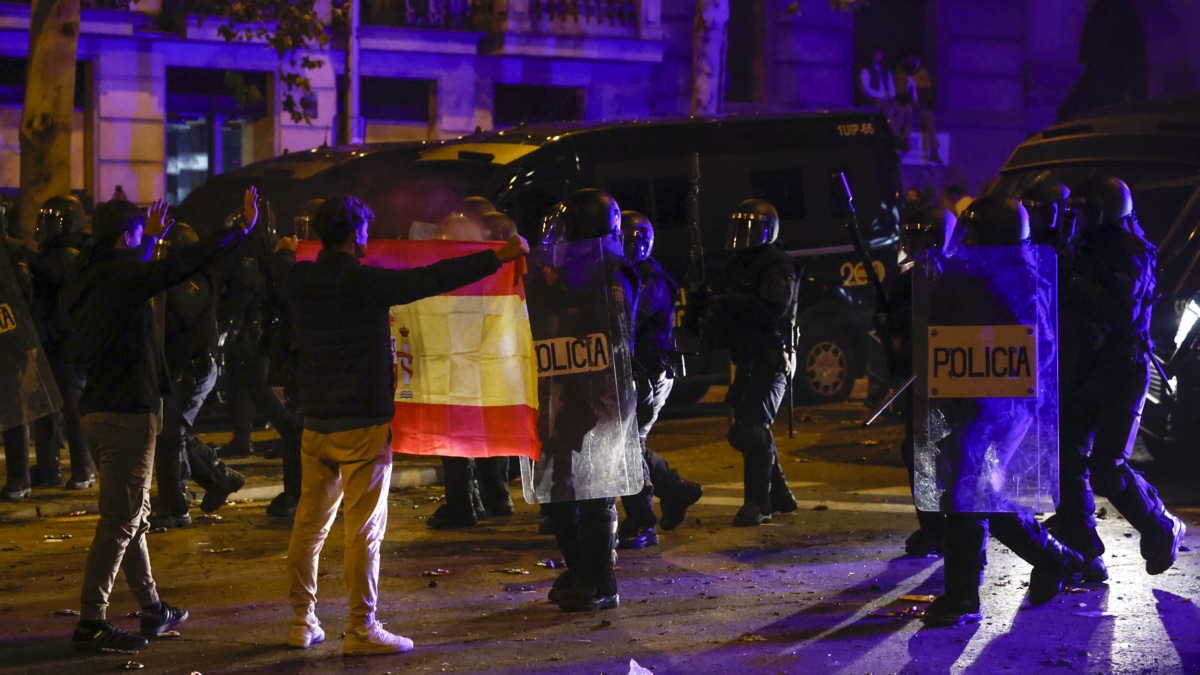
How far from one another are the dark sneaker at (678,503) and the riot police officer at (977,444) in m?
2.15

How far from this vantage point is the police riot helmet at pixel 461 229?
8.84 meters

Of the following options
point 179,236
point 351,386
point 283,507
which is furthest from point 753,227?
point 351,386

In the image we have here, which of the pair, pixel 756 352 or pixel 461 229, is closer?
pixel 756 352

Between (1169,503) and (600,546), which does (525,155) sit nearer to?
(1169,503)

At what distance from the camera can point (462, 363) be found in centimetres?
704

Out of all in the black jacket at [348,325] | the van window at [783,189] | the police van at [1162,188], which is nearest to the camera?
the black jacket at [348,325]

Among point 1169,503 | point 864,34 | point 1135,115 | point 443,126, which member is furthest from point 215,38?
point 1169,503

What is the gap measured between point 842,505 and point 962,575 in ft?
9.98

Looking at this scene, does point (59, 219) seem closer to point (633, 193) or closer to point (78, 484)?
point (78, 484)

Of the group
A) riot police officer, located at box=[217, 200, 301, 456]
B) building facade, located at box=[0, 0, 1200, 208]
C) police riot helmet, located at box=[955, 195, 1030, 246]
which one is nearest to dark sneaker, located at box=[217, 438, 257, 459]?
riot police officer, located at box=[217, 200, 301, 456]

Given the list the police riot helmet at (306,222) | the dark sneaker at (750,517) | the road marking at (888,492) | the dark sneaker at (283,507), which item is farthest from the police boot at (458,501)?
the road marking at (888,492)

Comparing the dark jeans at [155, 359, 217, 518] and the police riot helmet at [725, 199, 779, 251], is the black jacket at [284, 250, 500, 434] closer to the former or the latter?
the dark jeans at [155, 359, 217, 518]

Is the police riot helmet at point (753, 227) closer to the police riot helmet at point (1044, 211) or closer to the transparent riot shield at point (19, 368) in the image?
the police riot helmet at point (1044, 211)

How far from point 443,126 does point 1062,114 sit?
1108 centimetres
